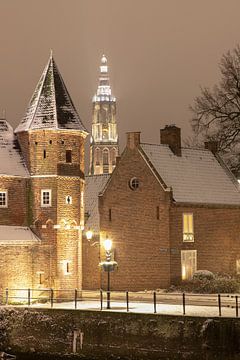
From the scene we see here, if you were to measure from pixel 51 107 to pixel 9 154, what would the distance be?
379 centimetres

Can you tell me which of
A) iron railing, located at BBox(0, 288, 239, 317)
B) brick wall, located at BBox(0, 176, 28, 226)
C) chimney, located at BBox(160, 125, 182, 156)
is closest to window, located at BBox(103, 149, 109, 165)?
chimney, located at BBox(160, 125, 182, 156)

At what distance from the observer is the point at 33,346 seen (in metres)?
38.7

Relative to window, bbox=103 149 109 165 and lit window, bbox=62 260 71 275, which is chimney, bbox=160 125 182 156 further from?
window, bbox=103 149 109 165

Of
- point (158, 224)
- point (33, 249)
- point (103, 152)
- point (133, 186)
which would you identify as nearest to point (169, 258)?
point (158, 224)

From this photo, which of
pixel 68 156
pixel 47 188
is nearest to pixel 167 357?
pixel 47 188

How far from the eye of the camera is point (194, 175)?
55.0m

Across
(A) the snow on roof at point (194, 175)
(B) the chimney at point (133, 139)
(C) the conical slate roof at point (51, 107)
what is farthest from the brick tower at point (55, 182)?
(A) the snow on roof at point (194, 175)

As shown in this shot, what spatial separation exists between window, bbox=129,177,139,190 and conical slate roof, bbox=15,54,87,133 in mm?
5549

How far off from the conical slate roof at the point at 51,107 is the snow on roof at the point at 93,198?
894cm

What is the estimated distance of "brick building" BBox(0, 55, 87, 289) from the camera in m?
47.3

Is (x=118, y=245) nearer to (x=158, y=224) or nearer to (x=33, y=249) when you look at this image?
(x=158, y=224)

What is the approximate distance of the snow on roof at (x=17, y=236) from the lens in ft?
151

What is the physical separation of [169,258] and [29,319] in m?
13.6

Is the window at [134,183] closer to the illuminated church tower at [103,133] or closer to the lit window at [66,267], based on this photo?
the lit window at [66,267]
